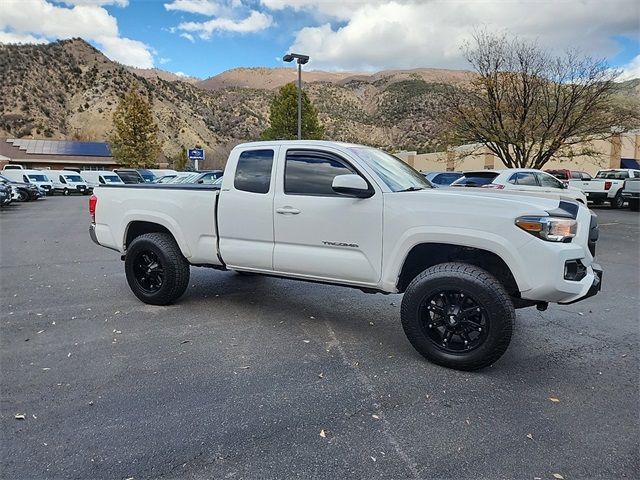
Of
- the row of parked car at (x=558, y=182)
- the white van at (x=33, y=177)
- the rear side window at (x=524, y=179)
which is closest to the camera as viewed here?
the row of parked car at (x=558, y=182)

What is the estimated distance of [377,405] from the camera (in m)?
3.21

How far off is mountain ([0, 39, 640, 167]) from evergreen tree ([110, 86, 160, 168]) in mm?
8983

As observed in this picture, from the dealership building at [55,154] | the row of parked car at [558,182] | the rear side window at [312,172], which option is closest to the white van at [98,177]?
the dealership building at [55,154]

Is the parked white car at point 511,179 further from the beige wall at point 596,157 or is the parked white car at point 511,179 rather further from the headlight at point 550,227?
the beige wall at point 596,157

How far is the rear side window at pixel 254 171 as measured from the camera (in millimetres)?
4727

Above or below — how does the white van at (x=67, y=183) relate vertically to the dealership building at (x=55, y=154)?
below

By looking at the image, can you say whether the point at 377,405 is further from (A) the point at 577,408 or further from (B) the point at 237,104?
(B) the point at 237,104

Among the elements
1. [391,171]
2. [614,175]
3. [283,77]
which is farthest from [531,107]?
[283,77]

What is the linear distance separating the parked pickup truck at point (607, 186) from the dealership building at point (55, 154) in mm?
53441

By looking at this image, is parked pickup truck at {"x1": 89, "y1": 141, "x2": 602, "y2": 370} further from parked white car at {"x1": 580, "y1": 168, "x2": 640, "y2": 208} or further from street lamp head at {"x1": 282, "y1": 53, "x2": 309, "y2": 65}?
parked white car at {"x1": 580, "y1": 168, "x2": 640, "y2": 208}

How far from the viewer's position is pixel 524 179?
47.4 feet

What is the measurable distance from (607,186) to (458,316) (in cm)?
2092

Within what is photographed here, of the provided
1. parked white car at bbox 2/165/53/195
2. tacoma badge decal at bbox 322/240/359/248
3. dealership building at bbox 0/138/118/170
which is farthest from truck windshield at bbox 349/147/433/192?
dealership building at bbox 0/138/118/170

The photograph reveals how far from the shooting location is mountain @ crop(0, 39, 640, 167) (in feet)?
222
